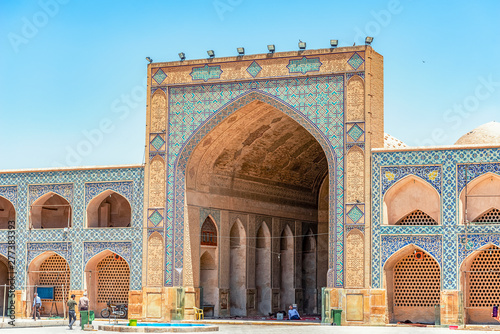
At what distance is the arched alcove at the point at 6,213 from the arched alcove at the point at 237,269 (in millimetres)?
6290

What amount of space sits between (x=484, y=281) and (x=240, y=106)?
7.18m

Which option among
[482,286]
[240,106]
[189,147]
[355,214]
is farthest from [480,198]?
[189,147]

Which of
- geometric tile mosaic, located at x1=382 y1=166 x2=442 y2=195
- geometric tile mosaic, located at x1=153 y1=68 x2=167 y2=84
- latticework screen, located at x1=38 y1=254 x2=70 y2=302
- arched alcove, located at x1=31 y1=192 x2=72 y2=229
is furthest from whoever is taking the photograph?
arched alcove, located at x1=31 y1=192 x2=72 y2=229

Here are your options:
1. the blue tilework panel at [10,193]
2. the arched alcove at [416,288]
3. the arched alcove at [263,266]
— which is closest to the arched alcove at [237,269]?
the arched alcove at [263,266]

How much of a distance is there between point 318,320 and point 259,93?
582 cm

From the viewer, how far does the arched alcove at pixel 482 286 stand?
22.6 metres

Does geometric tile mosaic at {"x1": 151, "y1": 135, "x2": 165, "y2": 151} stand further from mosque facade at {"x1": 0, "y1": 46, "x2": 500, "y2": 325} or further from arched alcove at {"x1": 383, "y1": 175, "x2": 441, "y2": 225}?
arched alcove at {"x1": 383, "y1": 175, "x2": 441, "y2": 225}

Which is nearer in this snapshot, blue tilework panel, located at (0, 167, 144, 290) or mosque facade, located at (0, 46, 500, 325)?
mosque facade, located at (0, 46, 500, 325)

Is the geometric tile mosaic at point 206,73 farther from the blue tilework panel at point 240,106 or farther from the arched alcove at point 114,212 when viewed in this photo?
the arched alcove at point 114,212

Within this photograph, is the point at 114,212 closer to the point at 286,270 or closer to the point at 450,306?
the point at 286,270

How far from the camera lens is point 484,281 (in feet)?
74.9

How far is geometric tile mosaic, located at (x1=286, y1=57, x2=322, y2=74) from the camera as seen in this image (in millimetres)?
23578

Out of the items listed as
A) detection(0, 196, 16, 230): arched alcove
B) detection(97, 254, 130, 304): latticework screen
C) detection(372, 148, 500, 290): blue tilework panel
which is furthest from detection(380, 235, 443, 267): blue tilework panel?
detection(0, 196, 16, 230): arched alcove

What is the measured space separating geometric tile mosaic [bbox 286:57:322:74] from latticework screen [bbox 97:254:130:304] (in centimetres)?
698
